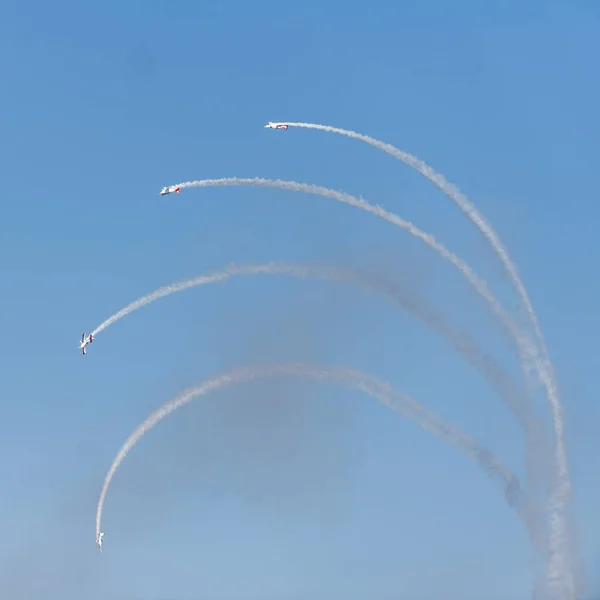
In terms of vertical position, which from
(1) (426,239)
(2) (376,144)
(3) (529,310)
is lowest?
(3) (529,310)

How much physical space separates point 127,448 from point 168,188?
94.4 feet

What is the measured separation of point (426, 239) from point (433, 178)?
677 centimetres

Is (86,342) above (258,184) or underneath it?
underneath

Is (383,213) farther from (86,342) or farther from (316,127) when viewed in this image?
(86,342)

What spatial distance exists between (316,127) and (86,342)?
1371 inches

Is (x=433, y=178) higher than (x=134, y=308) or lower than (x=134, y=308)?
higher

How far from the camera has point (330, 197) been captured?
116 metres

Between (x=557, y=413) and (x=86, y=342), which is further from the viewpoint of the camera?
(x=86, y=342)

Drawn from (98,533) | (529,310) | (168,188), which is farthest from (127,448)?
(529,310)

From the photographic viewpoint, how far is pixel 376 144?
11750 centimetres

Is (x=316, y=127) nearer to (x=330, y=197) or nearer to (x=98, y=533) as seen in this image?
(x=330, y=197)

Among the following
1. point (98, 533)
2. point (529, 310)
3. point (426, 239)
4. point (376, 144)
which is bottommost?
point (98, 533)

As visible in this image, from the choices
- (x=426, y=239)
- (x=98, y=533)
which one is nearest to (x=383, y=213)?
(x=426, y=239)

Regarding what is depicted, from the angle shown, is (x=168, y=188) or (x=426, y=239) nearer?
(x=426, y=239)
